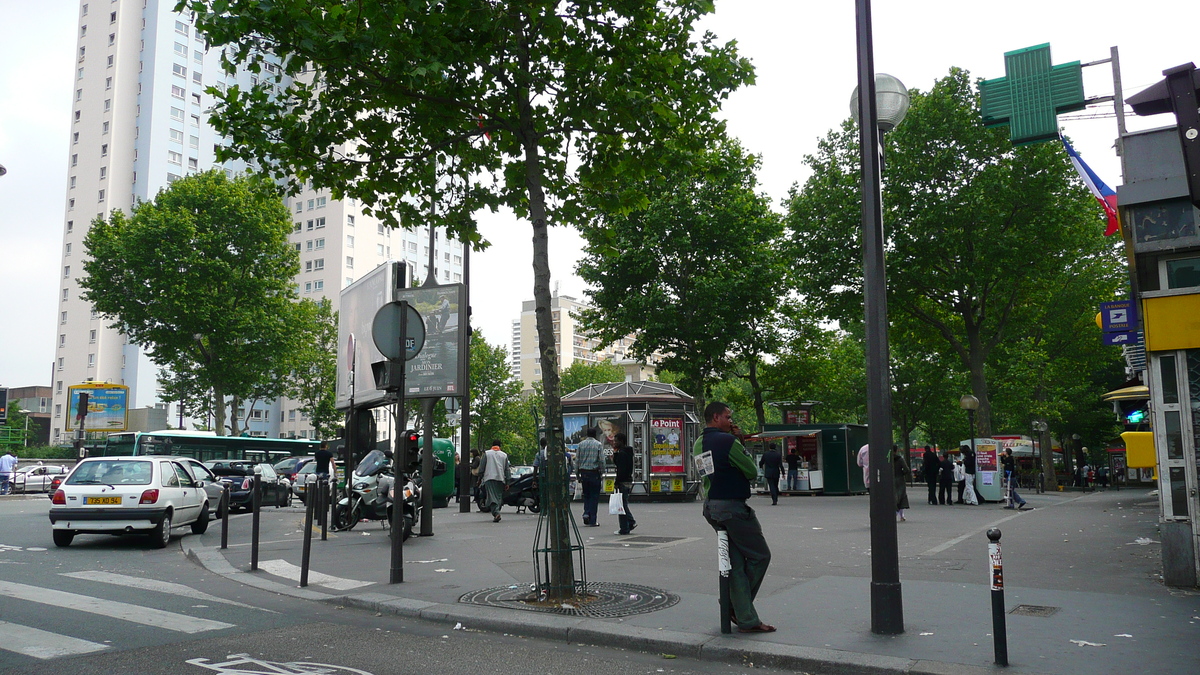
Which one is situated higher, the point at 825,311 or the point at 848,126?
the point at 848,126

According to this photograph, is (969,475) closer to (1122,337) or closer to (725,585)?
(1122,337)

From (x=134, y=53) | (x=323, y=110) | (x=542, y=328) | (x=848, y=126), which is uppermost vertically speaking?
(x=134, y=53)

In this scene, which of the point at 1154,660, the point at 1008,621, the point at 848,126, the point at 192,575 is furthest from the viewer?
the point at 848,126

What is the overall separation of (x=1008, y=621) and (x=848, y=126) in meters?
25.1

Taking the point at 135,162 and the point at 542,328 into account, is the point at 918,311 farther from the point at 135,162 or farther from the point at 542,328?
the point at 135,162

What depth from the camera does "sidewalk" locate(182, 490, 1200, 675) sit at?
236 inches

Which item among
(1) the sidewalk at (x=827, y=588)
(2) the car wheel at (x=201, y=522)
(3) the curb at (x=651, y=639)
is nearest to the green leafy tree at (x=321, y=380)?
(2) the car wheel at (x=201, y=522)

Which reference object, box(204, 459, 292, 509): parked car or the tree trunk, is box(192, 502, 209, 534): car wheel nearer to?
box(204, 459, 292, 509): parked car

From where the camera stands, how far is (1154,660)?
223 inches

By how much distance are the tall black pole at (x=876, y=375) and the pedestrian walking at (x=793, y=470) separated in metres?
24.9

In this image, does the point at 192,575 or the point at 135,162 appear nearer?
the point at 192,575

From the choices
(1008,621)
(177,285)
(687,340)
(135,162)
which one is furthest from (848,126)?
(135,162)

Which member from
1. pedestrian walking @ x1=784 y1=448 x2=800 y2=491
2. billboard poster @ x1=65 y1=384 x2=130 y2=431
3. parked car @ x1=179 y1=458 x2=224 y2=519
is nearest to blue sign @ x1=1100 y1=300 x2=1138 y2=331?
parked car @ x1=179 y1=458 x2=224 y2=519

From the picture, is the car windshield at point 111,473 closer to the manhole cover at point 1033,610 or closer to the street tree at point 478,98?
the street tree at point 478,98
